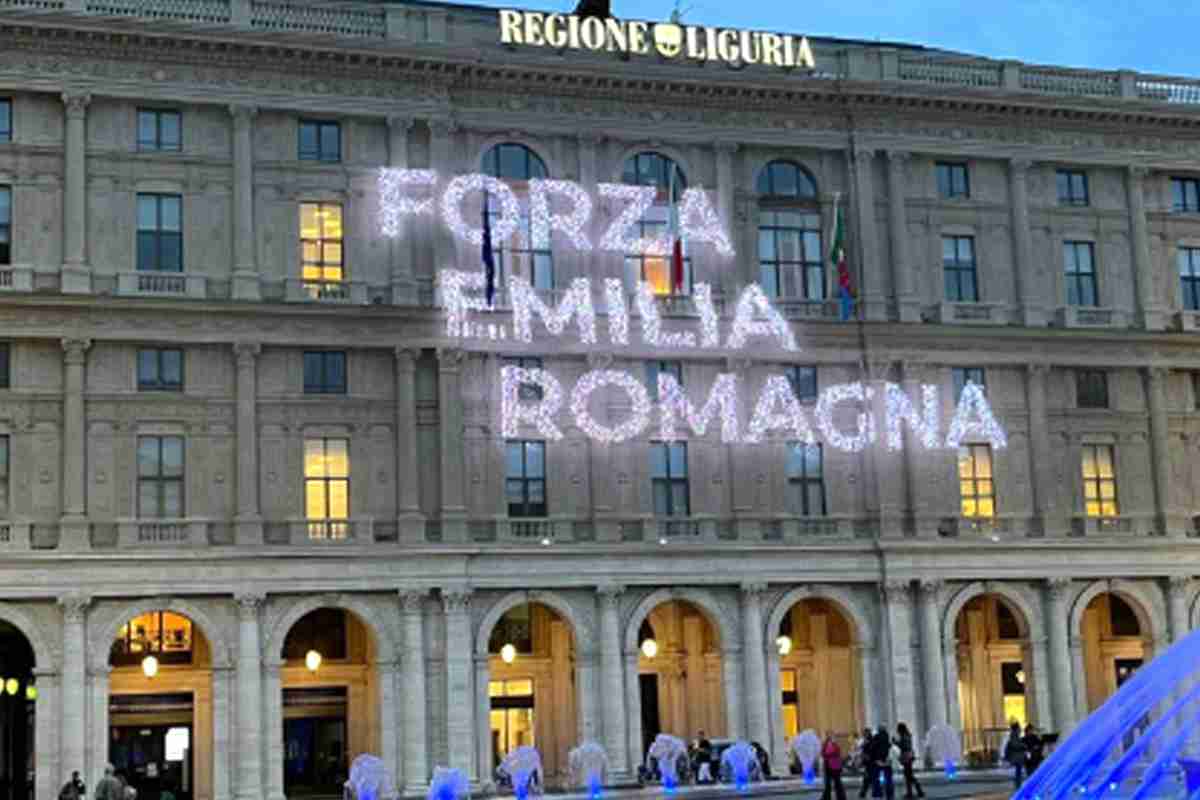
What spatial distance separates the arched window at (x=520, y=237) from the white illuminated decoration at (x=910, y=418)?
12.1 metres

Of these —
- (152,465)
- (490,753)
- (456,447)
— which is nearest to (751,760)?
(490,753)

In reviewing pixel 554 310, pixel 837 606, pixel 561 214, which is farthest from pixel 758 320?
pixel 837 606

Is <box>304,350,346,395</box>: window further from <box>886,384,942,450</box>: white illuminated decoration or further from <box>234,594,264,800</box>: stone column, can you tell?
<box>886,384,942,450</box>: white illuminated decoration

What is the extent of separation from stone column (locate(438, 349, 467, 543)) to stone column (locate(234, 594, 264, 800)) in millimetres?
6223

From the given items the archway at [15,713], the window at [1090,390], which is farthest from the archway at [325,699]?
the window at [1090,390]

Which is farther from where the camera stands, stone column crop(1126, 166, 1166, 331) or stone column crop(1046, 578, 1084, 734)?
stone column crop(1126, 166, 1166, 331)

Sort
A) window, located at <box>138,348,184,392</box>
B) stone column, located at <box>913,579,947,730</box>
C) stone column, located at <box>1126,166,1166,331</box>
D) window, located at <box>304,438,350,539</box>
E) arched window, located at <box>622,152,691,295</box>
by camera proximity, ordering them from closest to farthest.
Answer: window, located at <box>138,348,184,392</box>, window, located at <box>304,438,350,539</box>, stone column, located at <box>913,579,947,730</box>, arched window, located at <box>622,152,691,295</box>, stone column, located at <box>1126,166,1166,331</box>

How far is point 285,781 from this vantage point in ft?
188

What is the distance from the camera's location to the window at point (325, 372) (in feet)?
183

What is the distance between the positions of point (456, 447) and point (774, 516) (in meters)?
10.9

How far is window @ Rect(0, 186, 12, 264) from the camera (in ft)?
176

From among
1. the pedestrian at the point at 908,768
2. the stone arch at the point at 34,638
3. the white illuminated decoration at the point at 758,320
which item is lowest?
the pedestrian at the point at 908,768

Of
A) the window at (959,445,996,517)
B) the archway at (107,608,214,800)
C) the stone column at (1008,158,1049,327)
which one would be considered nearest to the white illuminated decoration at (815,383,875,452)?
the window at (959,445,996,517)

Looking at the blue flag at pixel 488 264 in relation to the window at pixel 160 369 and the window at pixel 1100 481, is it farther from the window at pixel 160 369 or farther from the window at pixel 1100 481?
the window at pixel 1100 481
